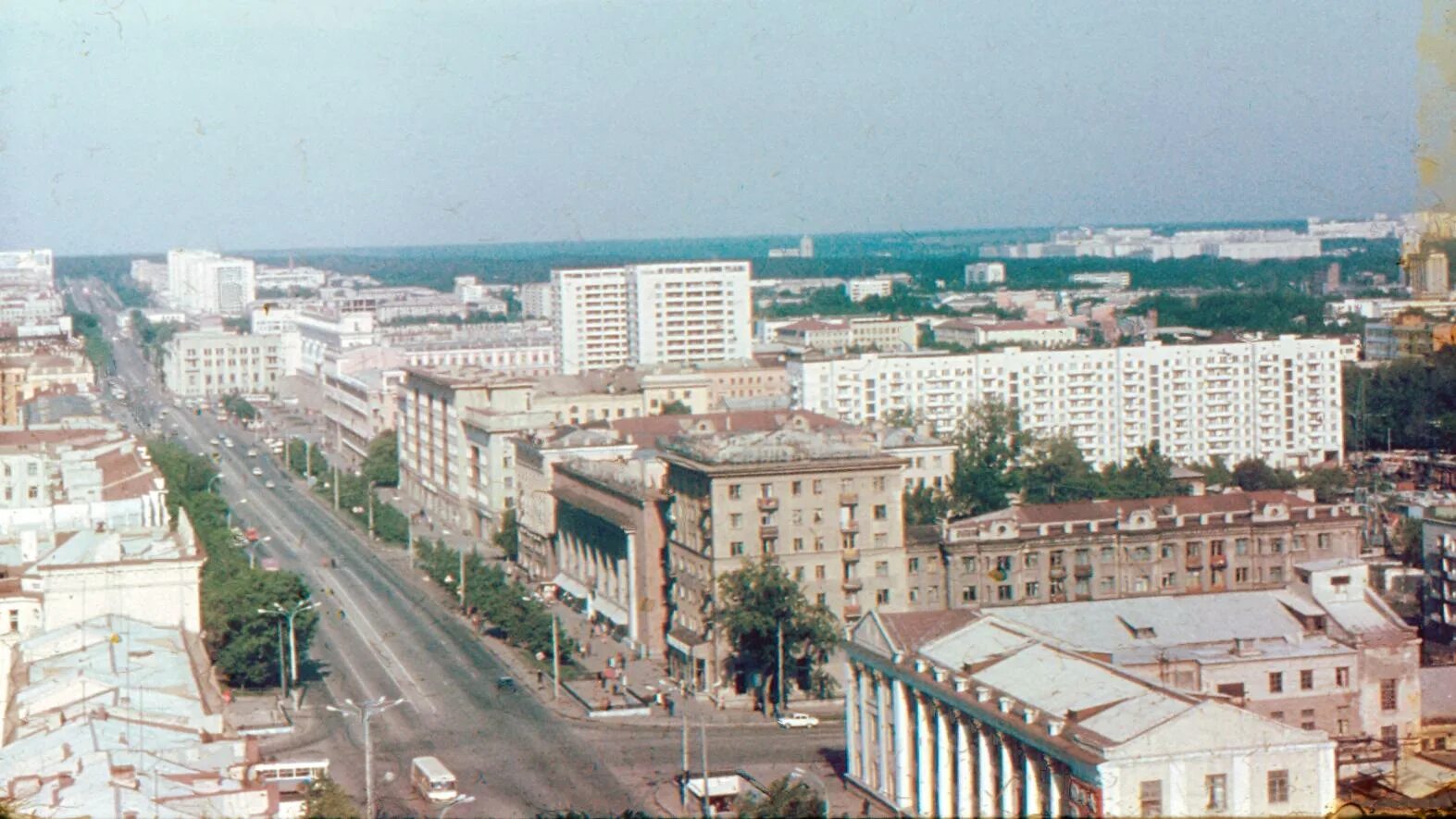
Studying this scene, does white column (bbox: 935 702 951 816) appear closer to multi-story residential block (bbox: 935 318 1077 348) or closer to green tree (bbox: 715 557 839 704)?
green tree (bbox: 715 557 839 704)

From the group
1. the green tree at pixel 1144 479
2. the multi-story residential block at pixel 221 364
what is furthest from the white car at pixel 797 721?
the multi-story residential block at pixel 221 364

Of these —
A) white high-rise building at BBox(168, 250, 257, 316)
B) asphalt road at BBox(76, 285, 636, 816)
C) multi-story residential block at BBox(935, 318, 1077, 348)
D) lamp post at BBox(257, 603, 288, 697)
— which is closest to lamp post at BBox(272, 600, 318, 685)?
lamp post at BBox(257, 603, 288, 697)

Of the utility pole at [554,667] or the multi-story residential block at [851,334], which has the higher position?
the multi-story residential block at [851,334]

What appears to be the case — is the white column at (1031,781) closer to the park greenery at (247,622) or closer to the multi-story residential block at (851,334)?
the park greenery at (247,622)

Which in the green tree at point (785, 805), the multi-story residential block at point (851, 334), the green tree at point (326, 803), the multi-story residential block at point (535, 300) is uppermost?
the multi-story residential block at point (535, 300)

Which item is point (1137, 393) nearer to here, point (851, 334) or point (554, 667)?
point (851, 334)

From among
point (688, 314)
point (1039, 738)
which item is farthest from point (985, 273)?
point (1039, 738)

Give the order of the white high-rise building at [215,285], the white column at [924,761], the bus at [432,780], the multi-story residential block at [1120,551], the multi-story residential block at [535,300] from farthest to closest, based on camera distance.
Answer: the white high-rise building at [215,285] < the multi-story residential block at [535,300] < the multi-story residential block at [1120,551] < the bus at [432,780] < the white column at [924,761]
